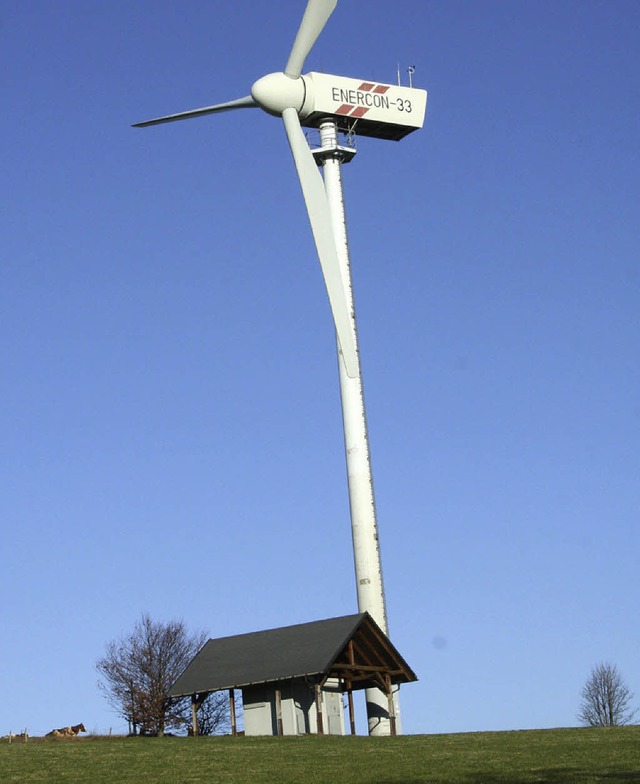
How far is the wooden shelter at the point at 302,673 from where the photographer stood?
57.5 meters

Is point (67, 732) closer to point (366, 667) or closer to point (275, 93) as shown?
point (366, 667)

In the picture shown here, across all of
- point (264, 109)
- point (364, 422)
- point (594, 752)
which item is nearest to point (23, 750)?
point (594, 752)

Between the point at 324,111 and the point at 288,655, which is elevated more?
the point at 324,111

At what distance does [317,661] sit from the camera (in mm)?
56625

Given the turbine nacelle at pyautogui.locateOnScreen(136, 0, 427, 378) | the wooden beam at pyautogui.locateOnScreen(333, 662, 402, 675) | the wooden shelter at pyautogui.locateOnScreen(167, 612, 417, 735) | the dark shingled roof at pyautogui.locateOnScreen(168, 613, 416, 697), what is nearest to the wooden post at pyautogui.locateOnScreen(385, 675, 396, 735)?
the wooden shelter at pyautogui.locateOnScreen(167, 612, 417, 735)

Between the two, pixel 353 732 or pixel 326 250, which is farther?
pixel 353 732

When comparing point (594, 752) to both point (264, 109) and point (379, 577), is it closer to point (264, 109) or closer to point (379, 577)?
point (379, 577)

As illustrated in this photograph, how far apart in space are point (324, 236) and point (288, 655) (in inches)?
753

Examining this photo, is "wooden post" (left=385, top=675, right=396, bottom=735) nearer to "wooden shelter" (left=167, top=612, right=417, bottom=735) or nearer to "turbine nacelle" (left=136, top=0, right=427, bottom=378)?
"wooden shelter" (left=167, top=612, right=417, bottom=735)

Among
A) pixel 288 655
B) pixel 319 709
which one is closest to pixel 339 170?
pixel 288 655

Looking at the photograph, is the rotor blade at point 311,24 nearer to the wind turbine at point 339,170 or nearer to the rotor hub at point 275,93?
the wind turbine at point 339,170

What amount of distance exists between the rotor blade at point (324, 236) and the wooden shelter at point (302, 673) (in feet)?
42.0

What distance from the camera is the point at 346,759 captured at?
4216 centimetres

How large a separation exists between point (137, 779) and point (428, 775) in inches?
334
